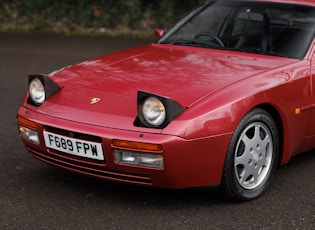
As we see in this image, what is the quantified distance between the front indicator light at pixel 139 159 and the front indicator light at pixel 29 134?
662 millimetres

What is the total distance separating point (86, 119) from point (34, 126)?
41 cm

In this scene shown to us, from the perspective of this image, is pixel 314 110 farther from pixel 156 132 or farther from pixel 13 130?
pixel 13 130

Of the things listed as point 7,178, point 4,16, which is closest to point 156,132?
point 7,178

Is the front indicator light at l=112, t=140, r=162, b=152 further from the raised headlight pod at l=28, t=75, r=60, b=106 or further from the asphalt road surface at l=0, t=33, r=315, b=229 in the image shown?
the raised headlight pod at l=28, t=75, r=60, b=106

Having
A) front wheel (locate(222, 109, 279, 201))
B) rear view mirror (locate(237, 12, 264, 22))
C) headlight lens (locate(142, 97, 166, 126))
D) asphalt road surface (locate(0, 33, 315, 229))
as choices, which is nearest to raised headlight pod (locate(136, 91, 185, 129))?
headlight lens (locate(142, 97, 166, 126))

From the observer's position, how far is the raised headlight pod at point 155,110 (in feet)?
12.2

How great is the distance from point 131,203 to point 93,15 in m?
9.47

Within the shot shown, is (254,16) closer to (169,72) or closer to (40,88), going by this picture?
(169,72)

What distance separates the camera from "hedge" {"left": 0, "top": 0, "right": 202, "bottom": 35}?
42.3ft

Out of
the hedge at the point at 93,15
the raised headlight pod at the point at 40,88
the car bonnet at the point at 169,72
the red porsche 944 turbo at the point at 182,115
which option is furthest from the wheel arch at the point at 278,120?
the hedge at the point at 93,15

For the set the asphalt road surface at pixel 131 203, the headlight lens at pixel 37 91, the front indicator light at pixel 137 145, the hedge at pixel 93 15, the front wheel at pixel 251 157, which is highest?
the headlight lens at pixel 37 91

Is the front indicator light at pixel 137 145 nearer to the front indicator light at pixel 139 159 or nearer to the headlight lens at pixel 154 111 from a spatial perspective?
Result: the front indicator light at pixel 139 159

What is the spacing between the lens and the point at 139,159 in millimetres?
3711

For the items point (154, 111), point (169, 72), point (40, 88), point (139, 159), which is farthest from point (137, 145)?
point (40, 88)
